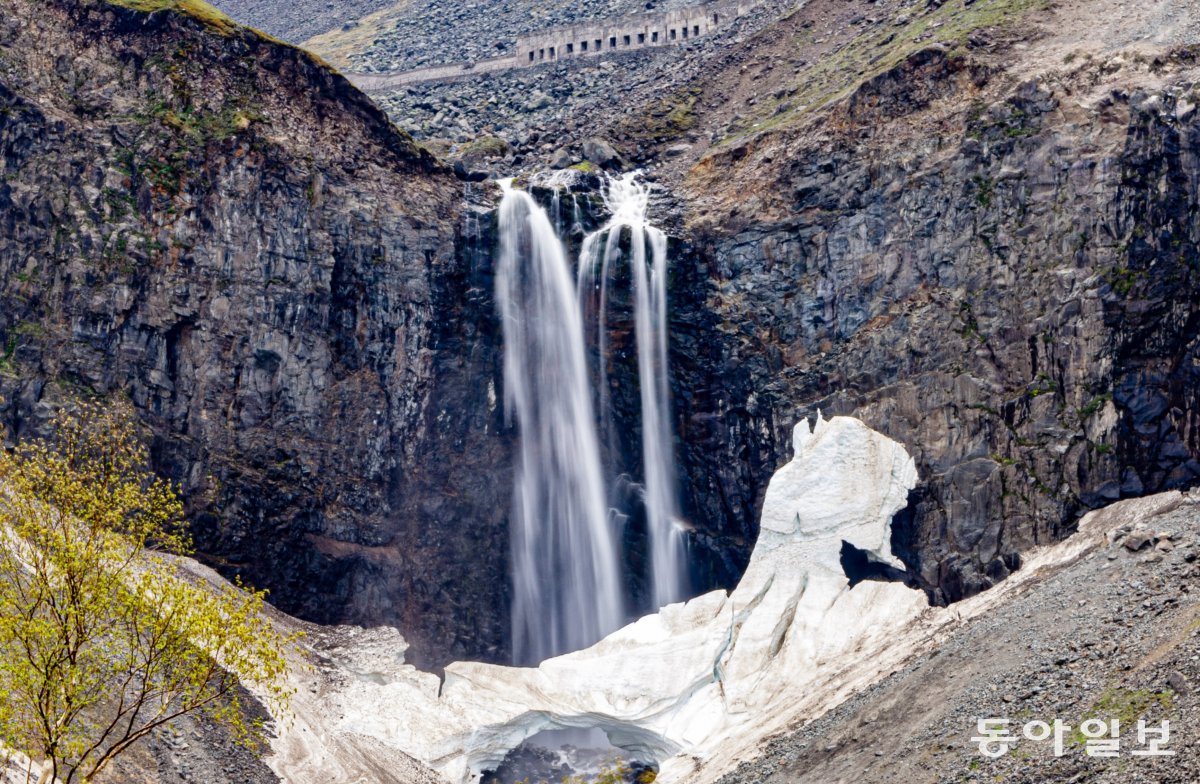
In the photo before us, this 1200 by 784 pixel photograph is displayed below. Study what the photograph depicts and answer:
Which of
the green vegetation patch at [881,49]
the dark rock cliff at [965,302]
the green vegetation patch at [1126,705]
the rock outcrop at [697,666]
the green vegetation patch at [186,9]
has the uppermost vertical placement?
the green vegetation patch at [186,9]

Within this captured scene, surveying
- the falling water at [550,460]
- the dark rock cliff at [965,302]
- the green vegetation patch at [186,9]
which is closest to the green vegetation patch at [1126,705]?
the dark rock cliff at [965,302]

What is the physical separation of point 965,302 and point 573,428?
56.9 ft

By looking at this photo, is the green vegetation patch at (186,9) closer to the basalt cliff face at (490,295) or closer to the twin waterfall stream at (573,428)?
the basalt cliff face at (490,295)

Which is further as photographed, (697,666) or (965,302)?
(965,302)

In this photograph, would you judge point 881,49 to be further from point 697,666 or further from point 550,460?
point 697,666

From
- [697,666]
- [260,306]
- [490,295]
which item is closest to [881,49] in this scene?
[490,295]

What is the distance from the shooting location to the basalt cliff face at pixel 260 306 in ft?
164

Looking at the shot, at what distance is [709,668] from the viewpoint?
44406 millimetres

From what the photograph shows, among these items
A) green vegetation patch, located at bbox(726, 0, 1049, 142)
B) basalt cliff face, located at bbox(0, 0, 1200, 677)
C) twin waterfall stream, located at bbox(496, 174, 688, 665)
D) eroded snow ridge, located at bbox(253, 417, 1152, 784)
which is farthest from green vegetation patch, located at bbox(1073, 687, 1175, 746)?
green vegetation patch, located at bbox(726, 0, 1049, 142)

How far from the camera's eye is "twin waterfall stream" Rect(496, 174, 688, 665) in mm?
52562

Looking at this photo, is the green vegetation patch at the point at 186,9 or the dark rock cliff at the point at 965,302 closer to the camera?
the dark rock cliff at the point at 965,302

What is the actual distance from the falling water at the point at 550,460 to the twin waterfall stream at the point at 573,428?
44 mm

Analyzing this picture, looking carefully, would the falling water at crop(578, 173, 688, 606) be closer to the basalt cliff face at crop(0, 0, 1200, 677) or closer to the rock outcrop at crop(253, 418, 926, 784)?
the basalt cliff face at crop(0, 0, 1200, 677)

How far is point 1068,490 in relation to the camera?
4419 cm
